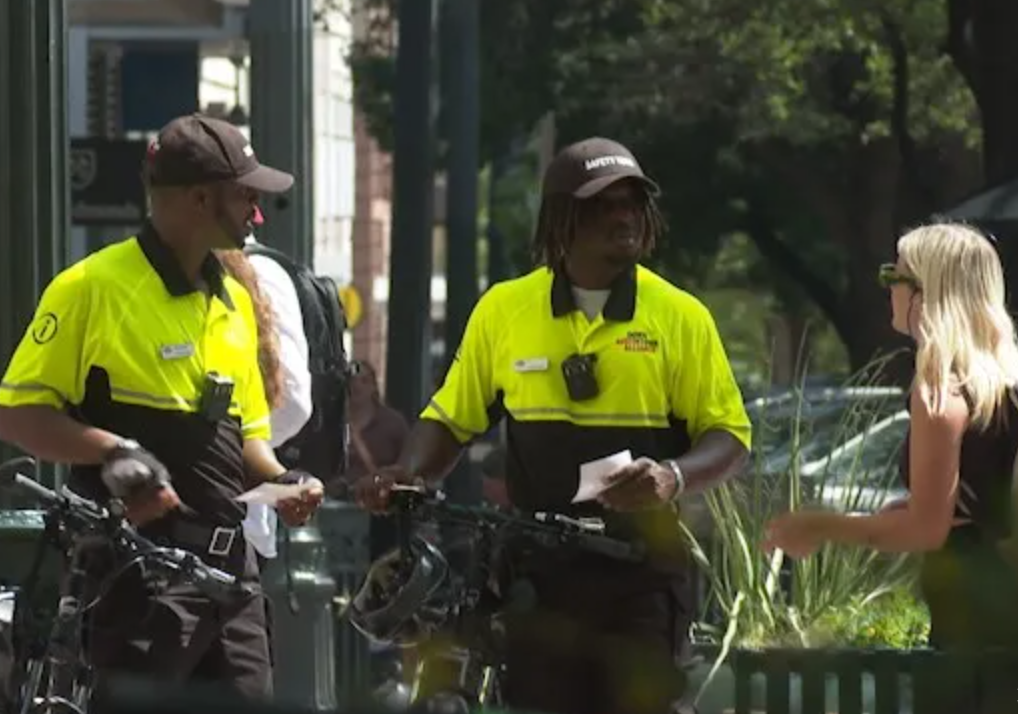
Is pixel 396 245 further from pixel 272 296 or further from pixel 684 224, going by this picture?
pixel 684 224

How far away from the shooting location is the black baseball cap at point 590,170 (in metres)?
6.15

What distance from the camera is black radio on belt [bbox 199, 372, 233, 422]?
6059 millimetres

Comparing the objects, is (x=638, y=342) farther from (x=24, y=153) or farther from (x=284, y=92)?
(x=284, y=92)

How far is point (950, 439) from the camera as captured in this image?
5.46 m

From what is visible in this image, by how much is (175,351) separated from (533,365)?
0.76 metres

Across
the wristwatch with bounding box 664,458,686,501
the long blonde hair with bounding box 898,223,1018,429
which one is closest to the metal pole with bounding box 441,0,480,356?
the wristwatch with bounding box 664,458,686,501

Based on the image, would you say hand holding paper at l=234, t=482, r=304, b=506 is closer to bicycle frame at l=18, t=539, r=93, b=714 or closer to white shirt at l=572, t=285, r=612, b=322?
bicycle frame at l=18, t=539, r=93, b=714

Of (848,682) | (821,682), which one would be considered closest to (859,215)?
(848,682)

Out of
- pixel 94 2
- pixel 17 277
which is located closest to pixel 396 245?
pixel 94 2

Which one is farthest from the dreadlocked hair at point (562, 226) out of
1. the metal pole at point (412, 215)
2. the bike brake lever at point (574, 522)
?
the metal pole at point (412, 215)

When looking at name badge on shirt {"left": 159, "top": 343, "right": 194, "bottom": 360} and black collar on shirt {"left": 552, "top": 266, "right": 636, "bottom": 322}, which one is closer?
name badge on shirt {"left": 159, "top": 343, "right": 194, "bottom": 360}

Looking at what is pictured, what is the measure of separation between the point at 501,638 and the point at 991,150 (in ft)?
29.9

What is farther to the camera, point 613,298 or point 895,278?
point 613,298

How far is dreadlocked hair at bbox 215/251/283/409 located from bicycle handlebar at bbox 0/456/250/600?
3.23ft
